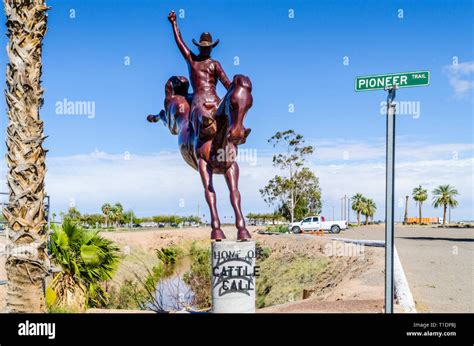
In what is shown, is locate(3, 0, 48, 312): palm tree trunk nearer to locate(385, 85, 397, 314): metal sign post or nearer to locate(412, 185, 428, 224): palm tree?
locate(385, 85, 397, 314): metal sign post

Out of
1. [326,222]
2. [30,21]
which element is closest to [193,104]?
[30,21]

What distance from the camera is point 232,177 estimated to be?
7434mm

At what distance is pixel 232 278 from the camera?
22.5ft

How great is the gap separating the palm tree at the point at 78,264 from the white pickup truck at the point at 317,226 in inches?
1058

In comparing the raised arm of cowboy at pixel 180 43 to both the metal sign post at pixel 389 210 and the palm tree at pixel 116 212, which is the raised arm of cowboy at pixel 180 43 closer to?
the metal sign post at pixel 389 210

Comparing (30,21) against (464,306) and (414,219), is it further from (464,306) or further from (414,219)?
(414,219)

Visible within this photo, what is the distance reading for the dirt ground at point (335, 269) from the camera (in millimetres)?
9156

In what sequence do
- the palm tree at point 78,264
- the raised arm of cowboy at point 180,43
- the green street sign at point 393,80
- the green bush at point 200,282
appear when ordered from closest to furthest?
1. the green street sign at point 393,80
2. the raised arm of cowboy at point 180,43
3. the palm tree at point 78,264
4. the green bush at point 200,282

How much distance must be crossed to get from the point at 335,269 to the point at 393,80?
11.2 metres

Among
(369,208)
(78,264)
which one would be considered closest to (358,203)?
(369,208)

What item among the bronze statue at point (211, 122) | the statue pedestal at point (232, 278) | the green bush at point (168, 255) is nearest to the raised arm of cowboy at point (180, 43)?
the bronze statue at point (211, 122)

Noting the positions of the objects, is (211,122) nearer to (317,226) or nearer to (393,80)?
(393,80)

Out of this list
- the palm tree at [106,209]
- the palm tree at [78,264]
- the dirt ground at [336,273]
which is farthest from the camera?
the palm tree at [106,209]
